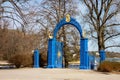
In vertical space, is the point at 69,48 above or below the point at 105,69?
above

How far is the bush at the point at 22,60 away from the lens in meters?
36.1

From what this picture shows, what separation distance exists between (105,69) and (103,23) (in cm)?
1607

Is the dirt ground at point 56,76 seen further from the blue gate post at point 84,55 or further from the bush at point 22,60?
the bush at point 22,60

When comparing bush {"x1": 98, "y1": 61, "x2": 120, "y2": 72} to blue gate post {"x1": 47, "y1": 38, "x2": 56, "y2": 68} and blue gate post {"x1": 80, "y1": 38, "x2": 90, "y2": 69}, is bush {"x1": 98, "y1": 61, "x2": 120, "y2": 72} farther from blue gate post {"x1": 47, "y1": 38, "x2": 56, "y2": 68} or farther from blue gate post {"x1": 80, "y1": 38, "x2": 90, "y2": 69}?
blue gate post {"x1": 47, "y1": 38, "x2": 56, "y2": 68}

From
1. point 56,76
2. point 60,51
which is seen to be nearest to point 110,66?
point 56,76

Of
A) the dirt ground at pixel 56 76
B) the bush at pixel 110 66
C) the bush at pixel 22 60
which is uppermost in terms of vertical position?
the bush at pixel 22 60

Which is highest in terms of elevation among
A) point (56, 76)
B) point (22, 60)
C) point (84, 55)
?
point (84, 55)

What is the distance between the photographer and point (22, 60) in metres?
36.2

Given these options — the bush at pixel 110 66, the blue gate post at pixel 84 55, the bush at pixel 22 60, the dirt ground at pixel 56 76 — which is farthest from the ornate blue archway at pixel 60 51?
the dirt ground at pixel 56 76

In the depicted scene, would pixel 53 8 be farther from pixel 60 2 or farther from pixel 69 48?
pixel 69 48

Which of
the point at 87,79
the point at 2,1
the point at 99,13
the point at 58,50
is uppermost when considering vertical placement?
the point at 99,13

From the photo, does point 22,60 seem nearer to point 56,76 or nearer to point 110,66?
point 110,66

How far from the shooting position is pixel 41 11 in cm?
4394

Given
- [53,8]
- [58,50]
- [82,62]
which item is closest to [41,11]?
[53,8]
